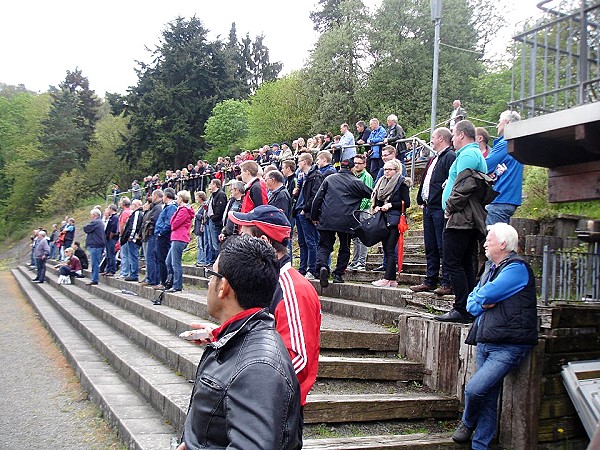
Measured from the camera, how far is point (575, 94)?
554cm

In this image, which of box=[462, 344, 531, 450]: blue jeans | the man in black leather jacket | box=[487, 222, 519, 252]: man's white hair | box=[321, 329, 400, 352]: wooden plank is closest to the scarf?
box=[321, 329, 400, 352]: wooden plank

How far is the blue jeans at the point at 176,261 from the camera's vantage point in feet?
31.2

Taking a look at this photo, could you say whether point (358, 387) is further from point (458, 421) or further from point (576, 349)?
point (576, 349)

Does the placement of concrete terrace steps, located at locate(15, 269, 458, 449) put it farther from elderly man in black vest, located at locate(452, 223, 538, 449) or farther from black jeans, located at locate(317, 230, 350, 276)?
black jeans, located at locate(317, 230, 350, 276)

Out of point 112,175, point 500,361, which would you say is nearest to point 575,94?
point 500,361

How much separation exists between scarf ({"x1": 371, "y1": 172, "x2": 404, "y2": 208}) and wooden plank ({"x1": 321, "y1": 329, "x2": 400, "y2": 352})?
2188mm

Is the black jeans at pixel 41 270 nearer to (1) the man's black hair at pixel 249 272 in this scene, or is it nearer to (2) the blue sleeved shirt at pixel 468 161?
(2) the blue sleeved shirt at pixel 468 161

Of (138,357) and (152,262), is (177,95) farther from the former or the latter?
(138,357)

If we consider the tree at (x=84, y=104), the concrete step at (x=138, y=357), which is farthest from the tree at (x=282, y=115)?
the concrete step at (x=138, y=357)

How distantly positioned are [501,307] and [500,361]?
15.8 inches

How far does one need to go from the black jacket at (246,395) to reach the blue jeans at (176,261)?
25.5 feet

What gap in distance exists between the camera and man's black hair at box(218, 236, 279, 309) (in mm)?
1985

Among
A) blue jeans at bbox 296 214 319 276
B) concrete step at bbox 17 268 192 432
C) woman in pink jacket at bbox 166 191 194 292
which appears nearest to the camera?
concrete step at bbox 17 268 192 432

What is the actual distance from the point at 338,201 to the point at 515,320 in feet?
11.8
